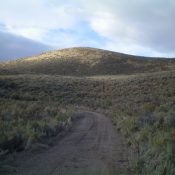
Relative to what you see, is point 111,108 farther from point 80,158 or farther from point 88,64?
point 88,64

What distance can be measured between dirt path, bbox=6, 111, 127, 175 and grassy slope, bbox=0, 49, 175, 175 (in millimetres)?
689

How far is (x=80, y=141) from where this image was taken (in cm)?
2025

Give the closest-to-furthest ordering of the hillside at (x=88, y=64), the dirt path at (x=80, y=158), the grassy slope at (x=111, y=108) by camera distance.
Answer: the dirt path at (x=80, y=158) → the grassy slope at (x=111, y=108) → the hillside at (x=88, y=64)

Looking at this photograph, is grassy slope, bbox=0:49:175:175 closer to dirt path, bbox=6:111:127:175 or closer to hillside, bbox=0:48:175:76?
dirt path, bbox=6:111:127:175

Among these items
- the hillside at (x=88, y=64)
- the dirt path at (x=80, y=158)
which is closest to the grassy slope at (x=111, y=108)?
the dirt path at (x=80, y=158)

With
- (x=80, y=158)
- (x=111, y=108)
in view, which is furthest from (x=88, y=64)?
(x=80, y=158)

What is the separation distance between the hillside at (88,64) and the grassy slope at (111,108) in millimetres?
2551

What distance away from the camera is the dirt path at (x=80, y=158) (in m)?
13.5

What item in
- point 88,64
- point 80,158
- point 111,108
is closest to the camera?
point 80,158

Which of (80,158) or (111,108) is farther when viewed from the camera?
(111,108)

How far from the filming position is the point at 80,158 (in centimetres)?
1591

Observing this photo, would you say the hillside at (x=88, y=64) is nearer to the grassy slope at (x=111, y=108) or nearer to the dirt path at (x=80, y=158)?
the grassy slope at (x=111, y=108)

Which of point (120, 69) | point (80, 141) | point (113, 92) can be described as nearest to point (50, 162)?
point (80, 141)

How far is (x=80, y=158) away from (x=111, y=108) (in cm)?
3207
